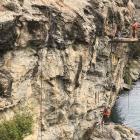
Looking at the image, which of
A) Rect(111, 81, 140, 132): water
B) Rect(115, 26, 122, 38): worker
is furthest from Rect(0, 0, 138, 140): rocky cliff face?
Rect(111, 81, 140, 132): water

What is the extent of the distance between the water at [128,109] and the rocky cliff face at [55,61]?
15.9m

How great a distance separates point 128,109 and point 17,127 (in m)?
46.6

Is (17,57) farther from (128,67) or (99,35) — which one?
(128,67)

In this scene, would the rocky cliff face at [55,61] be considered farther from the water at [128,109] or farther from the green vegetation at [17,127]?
the water at [128,109]

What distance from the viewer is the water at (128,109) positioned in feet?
244

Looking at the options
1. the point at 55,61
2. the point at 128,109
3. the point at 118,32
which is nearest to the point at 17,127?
the point at 55,61

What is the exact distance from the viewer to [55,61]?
149ft

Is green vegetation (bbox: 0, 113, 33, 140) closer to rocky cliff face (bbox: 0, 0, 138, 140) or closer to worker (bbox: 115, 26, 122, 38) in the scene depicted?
rocky cliff face (bbox: 0, 0, 138, 140)

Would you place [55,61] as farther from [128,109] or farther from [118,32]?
[128,109]

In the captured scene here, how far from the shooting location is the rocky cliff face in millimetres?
39938

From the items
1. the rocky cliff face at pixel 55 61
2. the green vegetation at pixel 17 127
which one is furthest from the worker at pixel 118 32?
the green vegetation at pixel 17 127

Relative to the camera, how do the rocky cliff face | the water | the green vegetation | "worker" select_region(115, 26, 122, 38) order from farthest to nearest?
the water → "worker" select_region(115, 26, 122, 38) → the rocky cliff face → the green vegetation

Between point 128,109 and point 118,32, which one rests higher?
point 118,32

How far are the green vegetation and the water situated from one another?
1226 inches
